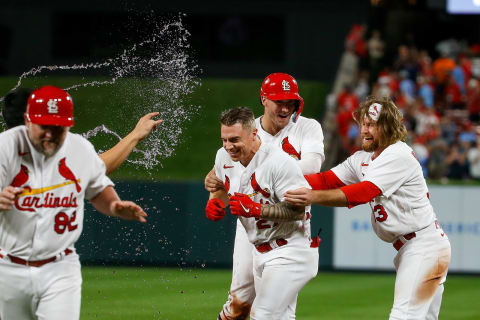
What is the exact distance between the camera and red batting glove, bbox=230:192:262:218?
6523 mm

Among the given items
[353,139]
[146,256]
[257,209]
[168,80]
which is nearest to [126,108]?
[168,80]

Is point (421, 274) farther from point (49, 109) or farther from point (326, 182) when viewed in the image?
point (49, 109)

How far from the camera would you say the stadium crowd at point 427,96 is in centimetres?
1664

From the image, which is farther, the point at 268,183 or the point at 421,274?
the point at 421,274

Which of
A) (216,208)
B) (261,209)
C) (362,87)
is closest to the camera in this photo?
(261,209)

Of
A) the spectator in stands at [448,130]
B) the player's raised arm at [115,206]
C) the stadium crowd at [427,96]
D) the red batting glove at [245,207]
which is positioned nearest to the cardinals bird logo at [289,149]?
the red batting glove at [245,207]

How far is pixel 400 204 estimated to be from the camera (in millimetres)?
7035

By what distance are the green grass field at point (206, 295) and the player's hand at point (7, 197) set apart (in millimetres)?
4824

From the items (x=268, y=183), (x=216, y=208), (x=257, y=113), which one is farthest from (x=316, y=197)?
(x=257, y=113)

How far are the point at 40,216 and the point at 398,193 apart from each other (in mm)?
2952

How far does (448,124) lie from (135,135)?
12.4 m

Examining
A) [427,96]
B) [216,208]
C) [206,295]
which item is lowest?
[206,295]

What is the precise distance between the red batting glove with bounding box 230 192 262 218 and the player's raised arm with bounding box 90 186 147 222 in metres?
0.84

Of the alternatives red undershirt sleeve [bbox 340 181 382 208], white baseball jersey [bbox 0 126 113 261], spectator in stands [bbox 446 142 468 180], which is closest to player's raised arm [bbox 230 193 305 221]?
red undershirt sleeve [bbox 340 181 382 208]
